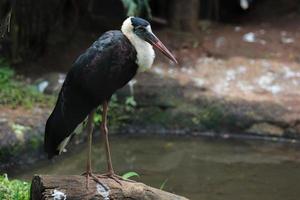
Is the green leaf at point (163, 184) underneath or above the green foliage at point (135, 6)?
underneath

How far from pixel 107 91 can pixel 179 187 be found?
8.07 ft

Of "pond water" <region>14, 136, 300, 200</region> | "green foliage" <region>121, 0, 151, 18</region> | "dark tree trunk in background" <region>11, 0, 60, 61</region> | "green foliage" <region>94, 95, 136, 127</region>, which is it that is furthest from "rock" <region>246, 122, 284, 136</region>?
"dark tree trunk in background" <region>11, 0, 60, 61</region>

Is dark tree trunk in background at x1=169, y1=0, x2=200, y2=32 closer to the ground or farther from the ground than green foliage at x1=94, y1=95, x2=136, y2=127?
farther from the ground

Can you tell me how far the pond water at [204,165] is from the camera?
6.83 m

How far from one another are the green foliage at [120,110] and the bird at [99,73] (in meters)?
3.83

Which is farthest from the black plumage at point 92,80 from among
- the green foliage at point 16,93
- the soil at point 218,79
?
the green foliage at point 16,93

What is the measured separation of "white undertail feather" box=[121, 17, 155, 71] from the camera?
4.75 metres

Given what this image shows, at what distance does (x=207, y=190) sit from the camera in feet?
22.4

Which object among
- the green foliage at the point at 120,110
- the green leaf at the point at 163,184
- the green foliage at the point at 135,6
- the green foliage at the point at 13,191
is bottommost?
the green leaf at the point at 163,184

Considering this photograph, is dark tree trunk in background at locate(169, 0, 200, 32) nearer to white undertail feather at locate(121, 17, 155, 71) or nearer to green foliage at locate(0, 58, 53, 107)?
green foliage at locate(0, 58, 53, 107)

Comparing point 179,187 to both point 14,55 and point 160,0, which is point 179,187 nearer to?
point 14,55

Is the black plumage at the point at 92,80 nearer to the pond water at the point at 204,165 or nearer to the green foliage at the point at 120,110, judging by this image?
the pond water at the point at 204,165

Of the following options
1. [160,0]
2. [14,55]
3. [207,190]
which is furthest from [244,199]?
[160,0]

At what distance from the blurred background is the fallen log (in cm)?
92
